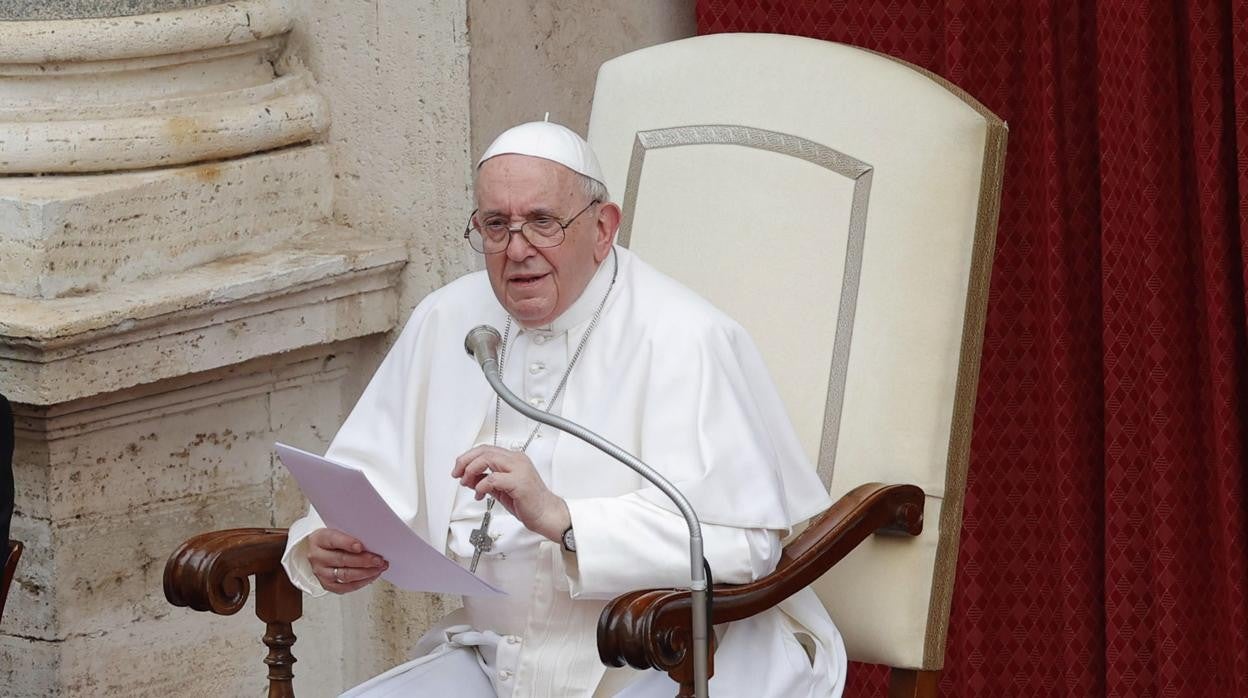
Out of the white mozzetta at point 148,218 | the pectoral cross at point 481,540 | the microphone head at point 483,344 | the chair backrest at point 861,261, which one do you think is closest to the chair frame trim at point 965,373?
the chair backrest at point 861,261

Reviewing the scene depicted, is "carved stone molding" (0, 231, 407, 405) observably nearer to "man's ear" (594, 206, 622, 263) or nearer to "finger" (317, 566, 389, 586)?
"finger" (317, 566, 389, 586)

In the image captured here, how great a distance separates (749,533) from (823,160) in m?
0.73

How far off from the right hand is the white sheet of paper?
4cm

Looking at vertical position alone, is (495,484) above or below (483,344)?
below

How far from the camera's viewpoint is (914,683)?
3.31 meters

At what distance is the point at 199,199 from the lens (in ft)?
13.4

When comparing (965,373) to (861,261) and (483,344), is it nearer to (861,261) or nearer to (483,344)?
(861,261)

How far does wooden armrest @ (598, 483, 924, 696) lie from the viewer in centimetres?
262

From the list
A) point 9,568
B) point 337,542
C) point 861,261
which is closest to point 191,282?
point 9,568

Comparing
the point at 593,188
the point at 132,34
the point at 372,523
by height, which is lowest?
the point at 372,523

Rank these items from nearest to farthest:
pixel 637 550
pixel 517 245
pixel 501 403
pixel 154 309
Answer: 1. pixel 637 550
2. pixel 517 245
3. pixel 501 403
4. pixel 154 309

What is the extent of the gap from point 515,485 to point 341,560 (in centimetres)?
36

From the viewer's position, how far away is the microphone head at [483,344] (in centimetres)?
254

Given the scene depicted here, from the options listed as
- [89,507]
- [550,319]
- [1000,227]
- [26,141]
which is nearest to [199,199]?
[26,141]
